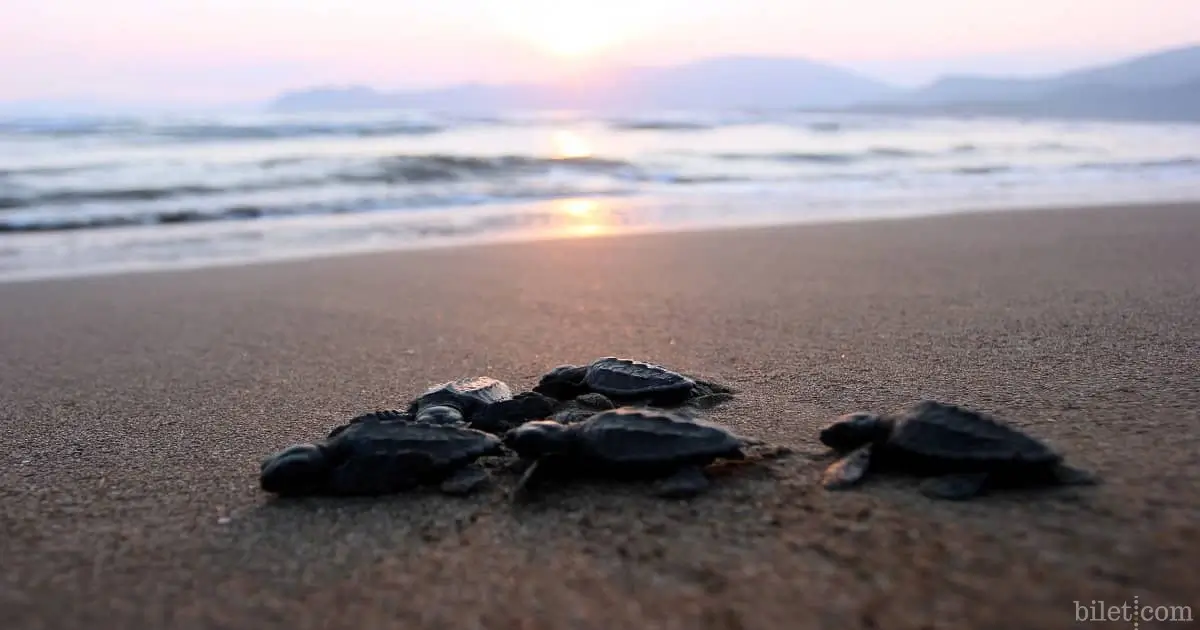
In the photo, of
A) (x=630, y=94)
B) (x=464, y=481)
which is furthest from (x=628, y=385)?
(x=630, y=94)

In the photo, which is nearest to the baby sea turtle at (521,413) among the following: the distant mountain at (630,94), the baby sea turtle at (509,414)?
the baby sea turtle at (509,414)

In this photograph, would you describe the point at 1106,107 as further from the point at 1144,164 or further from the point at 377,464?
the point at 377,464

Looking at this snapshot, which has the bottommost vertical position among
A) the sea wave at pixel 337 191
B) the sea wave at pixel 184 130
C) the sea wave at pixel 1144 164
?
the sea wave at pixel 337 191

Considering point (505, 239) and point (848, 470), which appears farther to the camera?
point (505, 239)

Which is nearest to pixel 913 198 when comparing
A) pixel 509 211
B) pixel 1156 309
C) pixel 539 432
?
pixel 509 211

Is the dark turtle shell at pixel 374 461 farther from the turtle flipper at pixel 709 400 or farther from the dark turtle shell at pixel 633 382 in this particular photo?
the turtle flipper at pixel 709 400

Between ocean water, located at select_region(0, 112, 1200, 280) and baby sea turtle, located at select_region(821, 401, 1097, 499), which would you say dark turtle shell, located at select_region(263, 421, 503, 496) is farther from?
ocean water, located at select_region(0, 112, 1200, 280)
